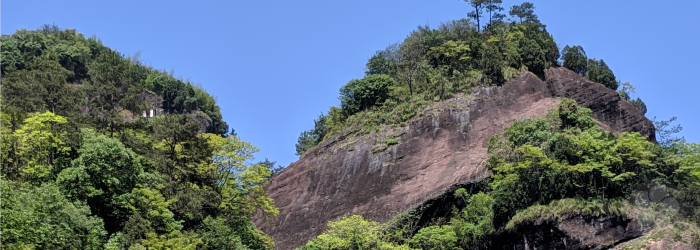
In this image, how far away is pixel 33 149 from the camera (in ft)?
106

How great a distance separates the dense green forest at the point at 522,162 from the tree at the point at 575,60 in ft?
0.24

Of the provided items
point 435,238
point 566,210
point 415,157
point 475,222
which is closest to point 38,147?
point 435,238

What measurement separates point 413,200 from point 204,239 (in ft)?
41.0

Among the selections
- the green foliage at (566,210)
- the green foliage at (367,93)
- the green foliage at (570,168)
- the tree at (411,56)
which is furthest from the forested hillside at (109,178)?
the tree at (411,56)

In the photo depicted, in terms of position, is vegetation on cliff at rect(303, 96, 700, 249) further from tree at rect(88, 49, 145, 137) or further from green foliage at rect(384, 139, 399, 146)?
tree at rect(88, 49, 145, 137)

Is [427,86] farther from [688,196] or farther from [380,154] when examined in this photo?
[688,196]

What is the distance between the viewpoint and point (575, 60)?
173ft

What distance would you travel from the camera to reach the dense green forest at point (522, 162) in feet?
108

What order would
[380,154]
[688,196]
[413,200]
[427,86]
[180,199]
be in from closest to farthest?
1. [688,196]
2. [180,199]
3. [413,200]
4. [380,154]
5. [427,86]

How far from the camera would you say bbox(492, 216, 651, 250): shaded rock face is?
104 ft

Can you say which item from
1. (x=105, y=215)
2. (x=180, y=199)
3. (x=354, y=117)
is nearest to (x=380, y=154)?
(x=354, y=117)

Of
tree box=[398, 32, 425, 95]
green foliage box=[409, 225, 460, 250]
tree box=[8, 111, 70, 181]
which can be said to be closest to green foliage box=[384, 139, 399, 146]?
tree box=[398, 32, 425, 95]

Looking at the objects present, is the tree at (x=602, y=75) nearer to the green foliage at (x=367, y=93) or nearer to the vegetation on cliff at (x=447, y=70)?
the vegetation on cliff at (x=447, y=70)

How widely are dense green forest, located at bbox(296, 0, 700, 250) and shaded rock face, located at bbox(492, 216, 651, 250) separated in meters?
0.39
